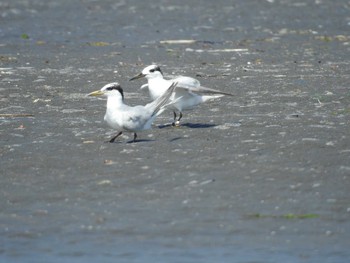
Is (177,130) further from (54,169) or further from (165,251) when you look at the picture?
(165,251)

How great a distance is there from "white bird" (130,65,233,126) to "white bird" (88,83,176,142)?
0.37m

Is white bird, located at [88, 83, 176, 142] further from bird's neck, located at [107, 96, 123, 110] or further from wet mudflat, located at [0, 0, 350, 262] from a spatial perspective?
wet mudflat, located at [0, 0, 350, 262]

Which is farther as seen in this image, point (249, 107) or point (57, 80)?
point (57, 80)

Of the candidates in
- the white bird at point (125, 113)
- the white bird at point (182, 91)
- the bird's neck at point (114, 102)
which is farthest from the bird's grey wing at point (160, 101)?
the bird's neck at point (114, 102)

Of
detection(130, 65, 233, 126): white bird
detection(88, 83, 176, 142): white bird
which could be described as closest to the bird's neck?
detection(88, 83, 176, 142): white bird

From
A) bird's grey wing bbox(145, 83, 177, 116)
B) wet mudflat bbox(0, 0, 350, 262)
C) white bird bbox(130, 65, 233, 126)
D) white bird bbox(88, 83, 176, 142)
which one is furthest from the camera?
white bird bbox(130, 65, 233, 126)

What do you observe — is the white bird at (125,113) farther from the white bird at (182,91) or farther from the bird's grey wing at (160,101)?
the white bird at (182,91)

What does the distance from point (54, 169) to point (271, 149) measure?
1.93 metres

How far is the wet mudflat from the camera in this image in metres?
6.64

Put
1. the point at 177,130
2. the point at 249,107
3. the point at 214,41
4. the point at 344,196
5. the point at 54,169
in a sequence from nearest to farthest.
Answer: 1. the point at 344,196
2. the point at 54,169
3. the point at 177,130
4. the point at 249,107
5. the point at 214,41

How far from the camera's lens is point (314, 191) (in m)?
7.64

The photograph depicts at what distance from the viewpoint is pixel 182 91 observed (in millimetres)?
10328

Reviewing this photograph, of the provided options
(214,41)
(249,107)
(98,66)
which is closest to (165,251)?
(249,107)

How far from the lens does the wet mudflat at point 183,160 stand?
664 centimetres
